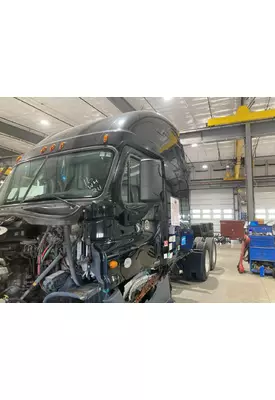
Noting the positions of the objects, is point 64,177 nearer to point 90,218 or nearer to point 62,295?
point 90,218

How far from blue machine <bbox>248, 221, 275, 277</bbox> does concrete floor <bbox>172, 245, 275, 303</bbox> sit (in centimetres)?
20

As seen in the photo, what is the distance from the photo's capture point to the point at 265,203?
574 centimetres

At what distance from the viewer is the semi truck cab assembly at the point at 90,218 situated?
5.85ft

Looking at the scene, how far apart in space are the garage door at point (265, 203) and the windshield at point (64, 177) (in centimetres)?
447

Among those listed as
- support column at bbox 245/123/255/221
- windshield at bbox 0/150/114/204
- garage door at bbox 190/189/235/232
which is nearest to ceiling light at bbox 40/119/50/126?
windshield at bbox 0/150/114/204

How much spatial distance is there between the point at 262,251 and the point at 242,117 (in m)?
2.68

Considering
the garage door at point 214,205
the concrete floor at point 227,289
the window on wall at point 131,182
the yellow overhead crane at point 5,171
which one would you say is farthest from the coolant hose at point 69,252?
the garage door at point 214,205

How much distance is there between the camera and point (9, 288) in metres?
1.96

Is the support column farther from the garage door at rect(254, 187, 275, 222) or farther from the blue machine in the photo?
the blue machine
